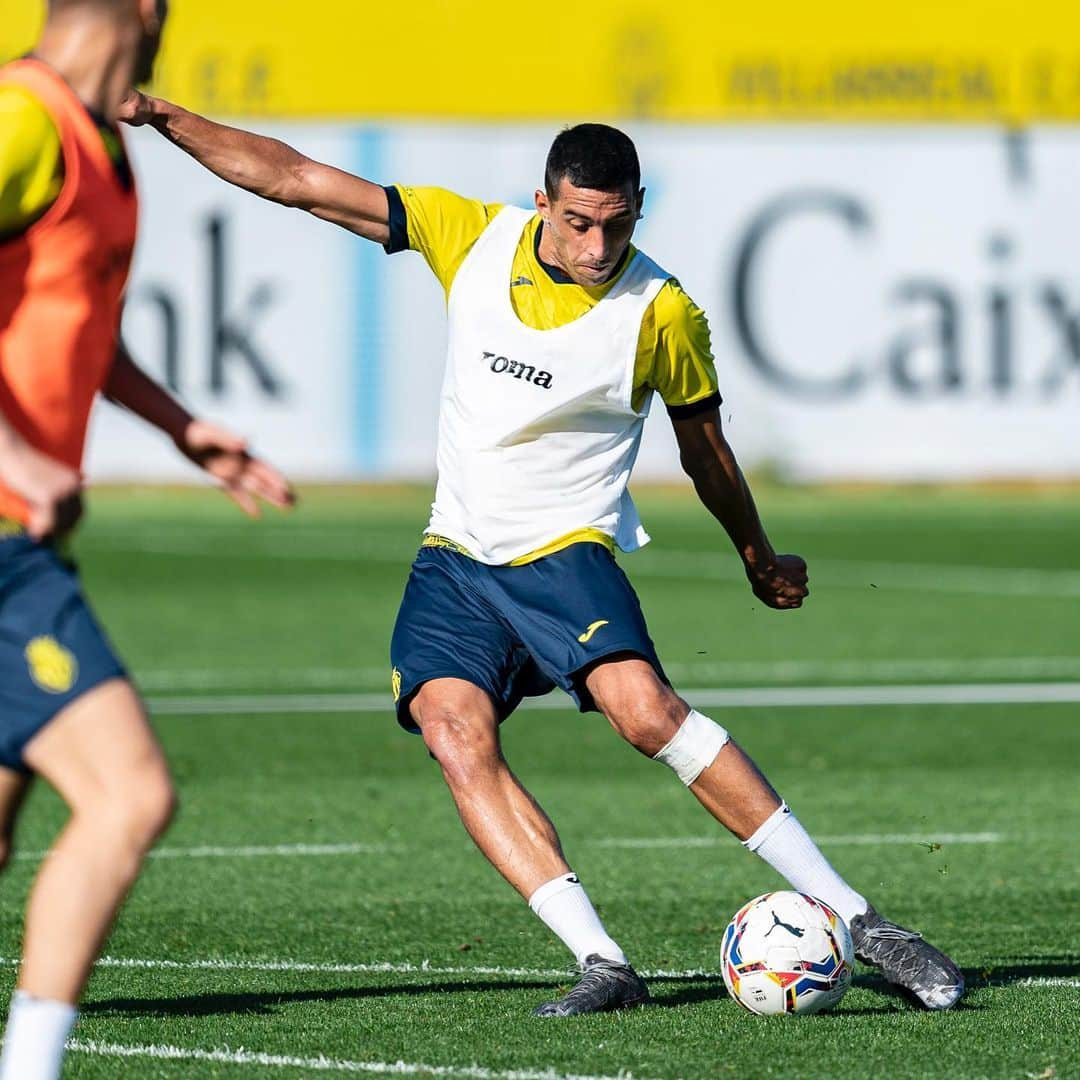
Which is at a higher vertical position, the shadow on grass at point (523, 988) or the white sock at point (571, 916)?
the white sock at point (571, 916)

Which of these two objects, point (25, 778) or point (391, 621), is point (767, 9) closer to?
point (391, 621)

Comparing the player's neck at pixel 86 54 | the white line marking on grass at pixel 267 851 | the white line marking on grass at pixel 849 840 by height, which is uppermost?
the player's neck at pixel 86 54

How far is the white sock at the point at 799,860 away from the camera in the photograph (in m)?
6.19

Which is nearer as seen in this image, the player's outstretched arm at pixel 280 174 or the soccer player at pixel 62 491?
the soccer player at pixel 62 491

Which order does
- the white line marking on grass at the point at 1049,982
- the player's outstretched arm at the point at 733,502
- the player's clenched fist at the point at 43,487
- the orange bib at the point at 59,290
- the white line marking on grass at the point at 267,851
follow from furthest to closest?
the white line marking on grass at the point at 267,851 < the player's outstretched arm at the point at 733,502 < the white line marking on grass at the point at 1049,982 < the orange bib at the point at 59,290 < the player's clenched fist at the point at 43,487

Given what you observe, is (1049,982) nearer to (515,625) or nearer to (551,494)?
(515,625)

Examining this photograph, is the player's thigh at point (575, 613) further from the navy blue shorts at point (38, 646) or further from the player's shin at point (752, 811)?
the navy blue shorts at point (38, 646)

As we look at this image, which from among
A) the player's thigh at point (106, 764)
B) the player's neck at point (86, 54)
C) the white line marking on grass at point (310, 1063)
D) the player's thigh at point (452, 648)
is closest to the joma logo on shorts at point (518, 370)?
the player's thigh at point (452, 648)

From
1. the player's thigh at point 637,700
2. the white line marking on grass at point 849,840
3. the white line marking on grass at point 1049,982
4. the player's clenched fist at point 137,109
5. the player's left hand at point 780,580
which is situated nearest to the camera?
the player's clenched fist at point 137,109

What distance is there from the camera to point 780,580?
6.70 m

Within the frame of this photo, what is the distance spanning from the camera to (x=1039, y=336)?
29.1 meters

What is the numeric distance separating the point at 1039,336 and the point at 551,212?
77.9ft

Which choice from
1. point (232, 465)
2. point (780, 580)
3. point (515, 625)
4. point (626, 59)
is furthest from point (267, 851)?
point (626, 59)

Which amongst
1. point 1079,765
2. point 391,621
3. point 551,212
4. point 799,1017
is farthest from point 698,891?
point 391,621
